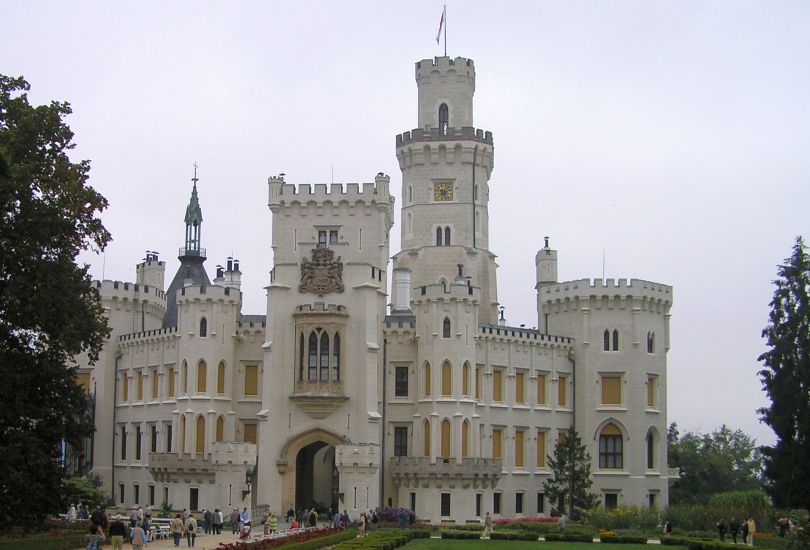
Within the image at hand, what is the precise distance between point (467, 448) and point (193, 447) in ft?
51.8

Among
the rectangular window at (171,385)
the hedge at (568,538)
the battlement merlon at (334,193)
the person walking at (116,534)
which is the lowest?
the hedge at (568,538)

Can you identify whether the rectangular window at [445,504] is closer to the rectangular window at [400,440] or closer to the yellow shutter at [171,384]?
the rectangular window at [400,440]

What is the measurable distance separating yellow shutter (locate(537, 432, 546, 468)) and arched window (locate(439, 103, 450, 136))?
71.0 ft

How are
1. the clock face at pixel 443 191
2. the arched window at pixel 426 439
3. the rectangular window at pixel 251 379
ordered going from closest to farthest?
the arched window at pixel 426 439 < the rectangular window at pixel 251 379 < the clock face at pixel 443 191

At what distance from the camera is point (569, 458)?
73.8 meters

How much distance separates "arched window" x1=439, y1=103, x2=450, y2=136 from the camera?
86.2m

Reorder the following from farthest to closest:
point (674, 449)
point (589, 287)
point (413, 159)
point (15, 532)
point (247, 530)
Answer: point (674, 449) < point (413, 159) < point (589, 287) < point (247, 530) < point (15, 532)

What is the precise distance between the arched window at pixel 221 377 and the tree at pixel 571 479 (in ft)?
64.7

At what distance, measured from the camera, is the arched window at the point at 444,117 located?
283ft

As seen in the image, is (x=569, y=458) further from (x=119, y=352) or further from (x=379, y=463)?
(x=119, y=352)

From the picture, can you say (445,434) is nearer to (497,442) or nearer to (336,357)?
(497,442)

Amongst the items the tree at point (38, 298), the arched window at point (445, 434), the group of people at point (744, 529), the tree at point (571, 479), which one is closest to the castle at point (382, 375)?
the arched window at point (445, 434)

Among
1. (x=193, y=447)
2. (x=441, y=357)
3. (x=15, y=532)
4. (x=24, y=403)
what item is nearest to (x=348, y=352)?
(x=441, y=357)

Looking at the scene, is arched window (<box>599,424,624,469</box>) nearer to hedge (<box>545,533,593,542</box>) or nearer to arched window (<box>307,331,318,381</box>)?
arched window (<box>307,331,318,381</box>)
